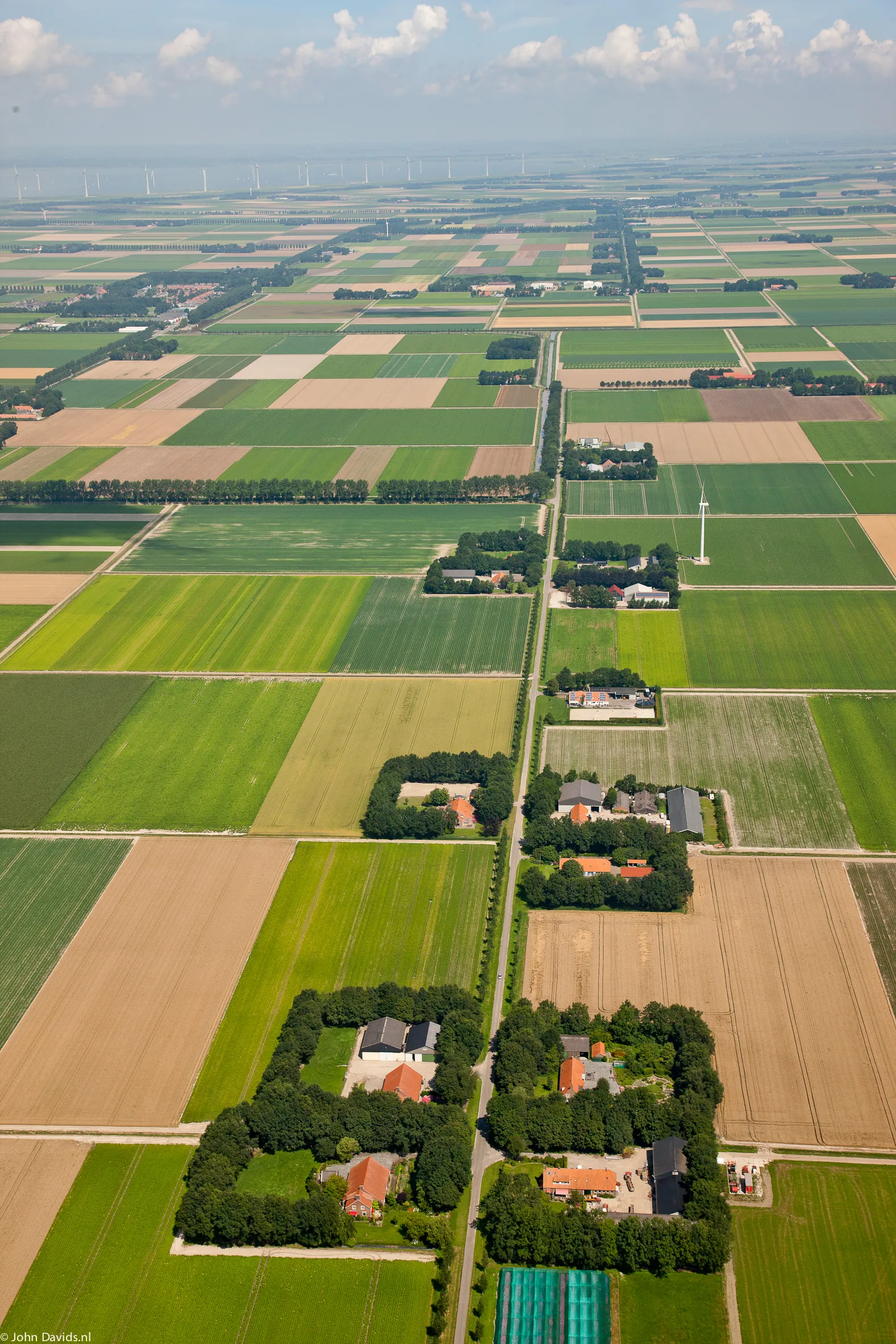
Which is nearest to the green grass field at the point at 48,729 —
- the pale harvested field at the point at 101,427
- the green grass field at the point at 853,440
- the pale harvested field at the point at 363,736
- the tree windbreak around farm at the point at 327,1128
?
the pale harvested field at the point at 363,736

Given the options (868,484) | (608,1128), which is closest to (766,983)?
(608,1128)

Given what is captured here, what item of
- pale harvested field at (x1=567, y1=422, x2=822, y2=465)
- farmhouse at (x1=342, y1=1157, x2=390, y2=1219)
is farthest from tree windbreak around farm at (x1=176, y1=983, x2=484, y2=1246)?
pale harvested field at (x1=567, y1=422, x2=822, y2=465)

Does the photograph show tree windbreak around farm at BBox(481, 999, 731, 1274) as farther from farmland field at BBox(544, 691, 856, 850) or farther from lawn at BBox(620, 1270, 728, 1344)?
farmland field at BBox(544, 691, 856, 850)

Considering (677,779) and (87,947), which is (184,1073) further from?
(677,779)

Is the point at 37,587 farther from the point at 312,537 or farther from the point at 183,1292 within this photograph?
the point at 183,1292

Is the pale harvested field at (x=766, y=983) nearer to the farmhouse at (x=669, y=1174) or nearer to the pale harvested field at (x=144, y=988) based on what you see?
the farmhouse at (x=669, y=1174)

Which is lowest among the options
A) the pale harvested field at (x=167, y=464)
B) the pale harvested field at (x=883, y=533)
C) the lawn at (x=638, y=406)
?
the pale harvested field at (x=883, y=533)

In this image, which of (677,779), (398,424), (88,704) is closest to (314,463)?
(398,424)
